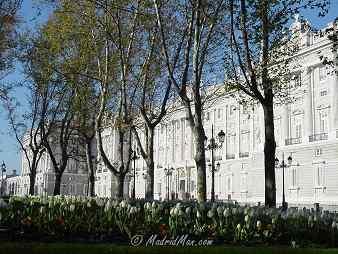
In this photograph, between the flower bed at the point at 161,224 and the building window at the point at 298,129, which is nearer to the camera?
the flower bed at the point at 161,224

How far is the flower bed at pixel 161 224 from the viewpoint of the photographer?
36.6 feet

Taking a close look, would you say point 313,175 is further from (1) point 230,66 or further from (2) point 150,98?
(1) point 230,66

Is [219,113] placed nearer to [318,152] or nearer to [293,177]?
[293,177]

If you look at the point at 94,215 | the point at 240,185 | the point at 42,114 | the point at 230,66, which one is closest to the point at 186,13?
the point at 230,66

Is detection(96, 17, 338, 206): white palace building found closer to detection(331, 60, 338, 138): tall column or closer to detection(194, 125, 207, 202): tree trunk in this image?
detection(331, 60, 338, 138): tall column

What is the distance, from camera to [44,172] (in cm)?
13000

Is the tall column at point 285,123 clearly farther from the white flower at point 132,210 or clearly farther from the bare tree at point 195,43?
the white flower at point 132,210

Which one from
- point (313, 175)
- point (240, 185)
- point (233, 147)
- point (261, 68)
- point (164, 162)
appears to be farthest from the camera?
point (164, 162)

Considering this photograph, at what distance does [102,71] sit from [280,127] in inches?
1586

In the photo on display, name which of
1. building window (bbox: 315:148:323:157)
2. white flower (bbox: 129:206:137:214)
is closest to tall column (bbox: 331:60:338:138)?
building window (bbox: 315:148:323:157)

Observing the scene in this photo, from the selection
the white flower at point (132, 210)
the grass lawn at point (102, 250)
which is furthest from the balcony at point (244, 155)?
the grass lawn at point (102, 250)

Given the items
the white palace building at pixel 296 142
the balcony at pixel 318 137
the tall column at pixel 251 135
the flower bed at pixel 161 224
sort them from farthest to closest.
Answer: the tall column at pixel 251 135 → the balcony at pixel 318 137 → the white palace building at pixel 296 142 → the flower bed at pixel 161 224

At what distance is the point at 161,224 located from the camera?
11.6 m

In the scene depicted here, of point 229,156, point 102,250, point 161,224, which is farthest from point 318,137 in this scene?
point 102,250
